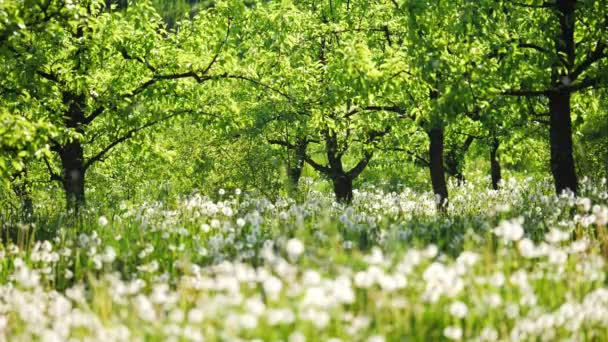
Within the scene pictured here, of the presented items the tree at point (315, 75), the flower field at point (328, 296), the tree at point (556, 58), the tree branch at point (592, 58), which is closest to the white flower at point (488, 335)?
the flower field at point (328, 296)

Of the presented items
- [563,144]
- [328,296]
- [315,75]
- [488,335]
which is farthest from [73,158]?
[488,335]

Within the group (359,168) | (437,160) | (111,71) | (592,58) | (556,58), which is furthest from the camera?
(359,168)

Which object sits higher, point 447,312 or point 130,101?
point 130,101

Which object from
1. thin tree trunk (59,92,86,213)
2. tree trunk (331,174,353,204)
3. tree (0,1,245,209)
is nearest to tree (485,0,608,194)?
tree (0,1,245,209)

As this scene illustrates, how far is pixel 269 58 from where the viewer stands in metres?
18.8

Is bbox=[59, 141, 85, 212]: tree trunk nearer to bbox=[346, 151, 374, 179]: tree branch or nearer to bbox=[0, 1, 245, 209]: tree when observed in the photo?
bbox=[0, 1, 245, 209]: tree

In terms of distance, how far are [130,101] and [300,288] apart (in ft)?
33.8

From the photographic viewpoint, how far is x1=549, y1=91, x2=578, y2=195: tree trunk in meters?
12.1

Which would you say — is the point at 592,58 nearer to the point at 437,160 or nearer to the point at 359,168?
the point at 437,160

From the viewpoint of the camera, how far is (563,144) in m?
12.1

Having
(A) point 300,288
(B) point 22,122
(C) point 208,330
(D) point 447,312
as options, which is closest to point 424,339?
(D) point 447,312

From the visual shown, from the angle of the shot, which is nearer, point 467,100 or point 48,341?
point 48,341

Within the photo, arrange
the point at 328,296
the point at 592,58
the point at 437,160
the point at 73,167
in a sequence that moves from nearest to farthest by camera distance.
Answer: the point at 328,296 → the point at 592,58 → the point at 73,167 → the point at 437,160

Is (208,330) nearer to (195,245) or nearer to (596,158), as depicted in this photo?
(195,245)
